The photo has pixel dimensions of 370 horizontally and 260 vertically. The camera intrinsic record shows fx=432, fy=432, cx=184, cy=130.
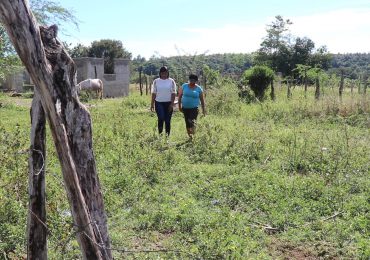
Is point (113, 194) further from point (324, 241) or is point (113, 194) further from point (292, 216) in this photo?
point (324, 241)

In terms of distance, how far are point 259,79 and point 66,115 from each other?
1537cm

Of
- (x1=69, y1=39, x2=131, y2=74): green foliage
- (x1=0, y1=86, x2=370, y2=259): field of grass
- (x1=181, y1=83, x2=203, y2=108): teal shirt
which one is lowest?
(x1=0, y1=86, x2=370, y2=259): field of grass

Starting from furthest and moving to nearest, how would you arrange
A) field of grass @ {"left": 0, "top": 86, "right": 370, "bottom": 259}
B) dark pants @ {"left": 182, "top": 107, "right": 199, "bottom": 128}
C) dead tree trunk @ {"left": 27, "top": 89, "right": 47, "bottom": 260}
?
dark pants @ {"left": 182, "top": 107, "right": 199, "bottom": 128} → field of grass @ {"left": 0, "top": 86, "right": 370, "bottom": 259} → dead tree trunk @ {"left": 27, "top": 89, "right": 47, "bottom": 260}

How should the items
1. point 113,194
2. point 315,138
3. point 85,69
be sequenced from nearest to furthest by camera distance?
point 113,194 < point 315,138 < point 85,69

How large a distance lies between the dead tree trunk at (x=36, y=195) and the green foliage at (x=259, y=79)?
14735mm

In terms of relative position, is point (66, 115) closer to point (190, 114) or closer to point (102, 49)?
point (190, 114)

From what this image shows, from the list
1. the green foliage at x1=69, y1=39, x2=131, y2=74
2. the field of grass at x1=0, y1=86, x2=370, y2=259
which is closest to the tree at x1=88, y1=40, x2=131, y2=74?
the green foliage at x1=69, y1=39, x2=131, y2=74

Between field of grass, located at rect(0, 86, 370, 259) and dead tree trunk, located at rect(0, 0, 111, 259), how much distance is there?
0.21 meters

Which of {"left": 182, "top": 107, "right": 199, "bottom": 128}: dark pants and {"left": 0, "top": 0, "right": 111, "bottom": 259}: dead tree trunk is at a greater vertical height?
{"left": 0, "top": 0, "right": 111, "bottom": 259}: dead tree trunk

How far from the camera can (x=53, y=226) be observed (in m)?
4.03

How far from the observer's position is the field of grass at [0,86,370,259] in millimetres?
3885

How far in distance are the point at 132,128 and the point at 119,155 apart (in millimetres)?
2953

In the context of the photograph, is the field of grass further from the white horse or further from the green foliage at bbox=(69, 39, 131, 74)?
the green foliage at bbox=(69, 39, 131, 74)

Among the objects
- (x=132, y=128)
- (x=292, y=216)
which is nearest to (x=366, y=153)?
(x=292, y=216)
